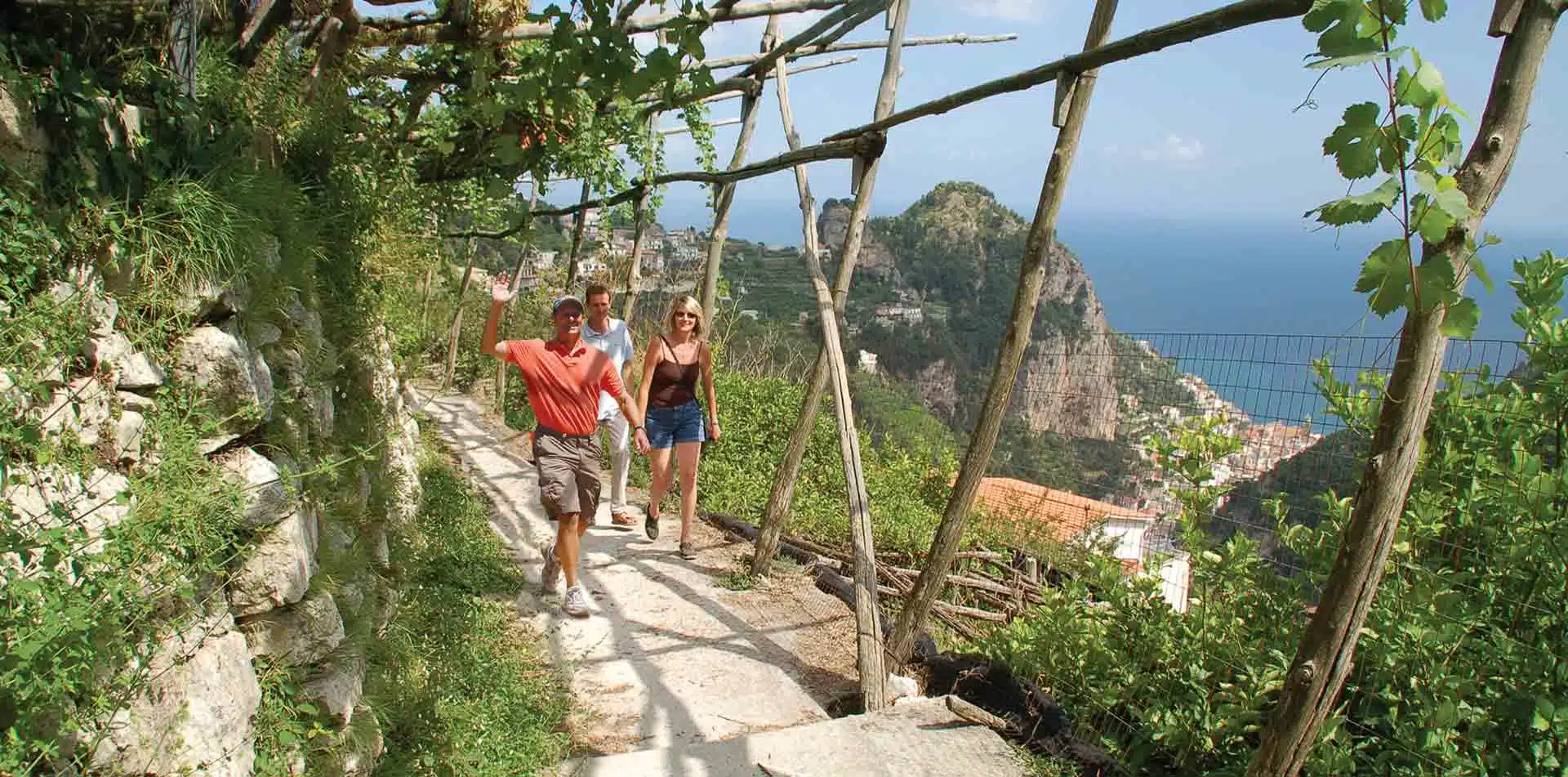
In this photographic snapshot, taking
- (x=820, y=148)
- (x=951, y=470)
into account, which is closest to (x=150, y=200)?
(x=820, y=148)

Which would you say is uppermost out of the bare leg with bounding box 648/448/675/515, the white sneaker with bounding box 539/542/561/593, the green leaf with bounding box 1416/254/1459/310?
the green leaf with bounding box 1416/254/1459/310

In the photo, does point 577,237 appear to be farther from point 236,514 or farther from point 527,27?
point 236,514

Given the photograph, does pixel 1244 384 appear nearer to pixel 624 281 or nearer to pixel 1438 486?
pixel 1438 486

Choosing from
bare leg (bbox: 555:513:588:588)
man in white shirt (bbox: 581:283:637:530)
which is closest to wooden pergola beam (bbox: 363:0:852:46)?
man in white shirt (bbox: 581:283:637:530)

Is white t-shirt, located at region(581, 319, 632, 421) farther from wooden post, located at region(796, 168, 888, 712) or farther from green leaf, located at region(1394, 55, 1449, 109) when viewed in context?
green leaf, located at region(1394, 55, 1449, 109)

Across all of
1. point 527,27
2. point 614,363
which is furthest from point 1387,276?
point 614,363

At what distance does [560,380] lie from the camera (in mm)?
5312

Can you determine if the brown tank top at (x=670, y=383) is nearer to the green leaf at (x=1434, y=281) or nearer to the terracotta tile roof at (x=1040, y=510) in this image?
the terracotta tile roof at (x=1040, y=510)

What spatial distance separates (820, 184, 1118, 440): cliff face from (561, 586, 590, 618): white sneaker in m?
3.27

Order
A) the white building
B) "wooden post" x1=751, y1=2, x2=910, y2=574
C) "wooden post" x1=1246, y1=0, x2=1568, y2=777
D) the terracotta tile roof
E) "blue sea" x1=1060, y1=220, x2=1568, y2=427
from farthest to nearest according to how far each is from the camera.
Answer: the terracotta tile roof < "wooden post" x1=751, y1=2, x2=910, y2=574 < the white building < "wooden post" x1=1246, y1=0, x2=1568, y2=777 < "blue sea" x1=1060, y1=220, x2=1568, y2=427

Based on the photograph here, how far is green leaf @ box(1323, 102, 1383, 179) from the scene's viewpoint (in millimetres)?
1762

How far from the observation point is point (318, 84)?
4.13m

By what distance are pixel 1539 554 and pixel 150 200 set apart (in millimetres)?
4298

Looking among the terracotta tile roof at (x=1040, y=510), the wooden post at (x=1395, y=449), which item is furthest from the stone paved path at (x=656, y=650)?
the wooden post at (x=1395, y=449)
